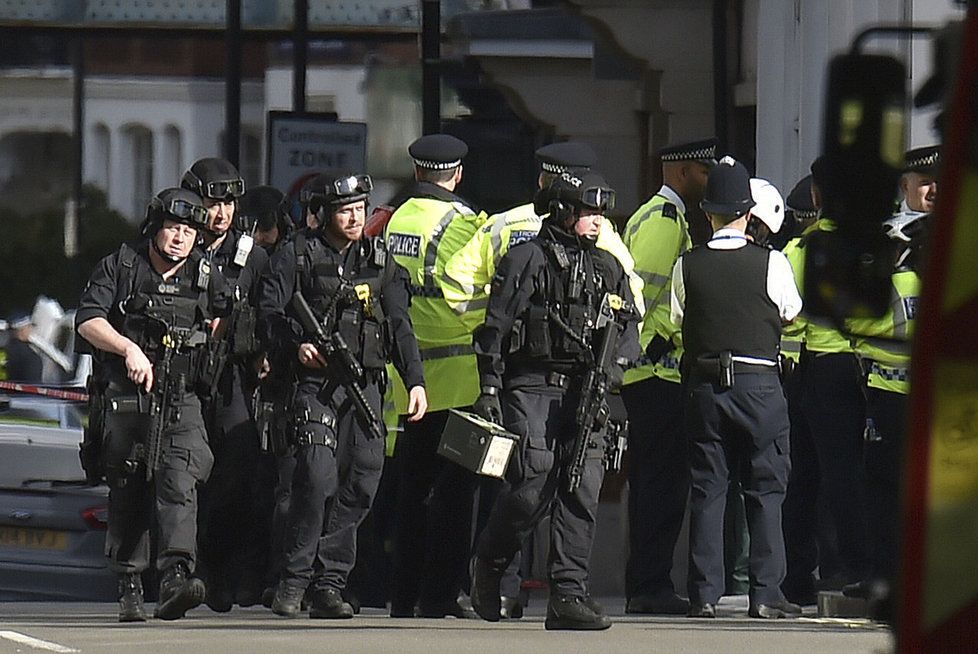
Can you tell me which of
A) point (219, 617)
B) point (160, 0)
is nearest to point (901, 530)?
point (219, 617)

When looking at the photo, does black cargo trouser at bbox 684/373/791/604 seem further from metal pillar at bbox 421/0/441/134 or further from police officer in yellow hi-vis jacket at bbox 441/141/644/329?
metal pillar at bbox 421/0/441/134

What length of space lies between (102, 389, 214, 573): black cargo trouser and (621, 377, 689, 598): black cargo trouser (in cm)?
199

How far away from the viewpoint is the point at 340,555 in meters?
10.8

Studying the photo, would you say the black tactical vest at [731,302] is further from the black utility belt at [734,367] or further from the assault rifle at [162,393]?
the assault rifle at [162,393]

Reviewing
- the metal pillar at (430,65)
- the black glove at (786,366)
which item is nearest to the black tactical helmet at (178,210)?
the black glove at (786,366)

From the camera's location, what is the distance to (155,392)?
10.5 m

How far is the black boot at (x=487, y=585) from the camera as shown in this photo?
10.5 metres

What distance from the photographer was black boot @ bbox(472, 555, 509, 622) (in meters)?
10.5

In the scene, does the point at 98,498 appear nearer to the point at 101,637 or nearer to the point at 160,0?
the point at 101,637

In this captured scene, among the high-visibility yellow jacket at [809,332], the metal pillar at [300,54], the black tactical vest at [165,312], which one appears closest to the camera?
the black tactical vest at [165,312]

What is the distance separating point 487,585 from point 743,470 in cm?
130

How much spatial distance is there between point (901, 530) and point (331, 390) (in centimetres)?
693

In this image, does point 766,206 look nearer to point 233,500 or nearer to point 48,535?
point 233,500

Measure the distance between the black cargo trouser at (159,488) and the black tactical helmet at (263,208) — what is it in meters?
1.93
